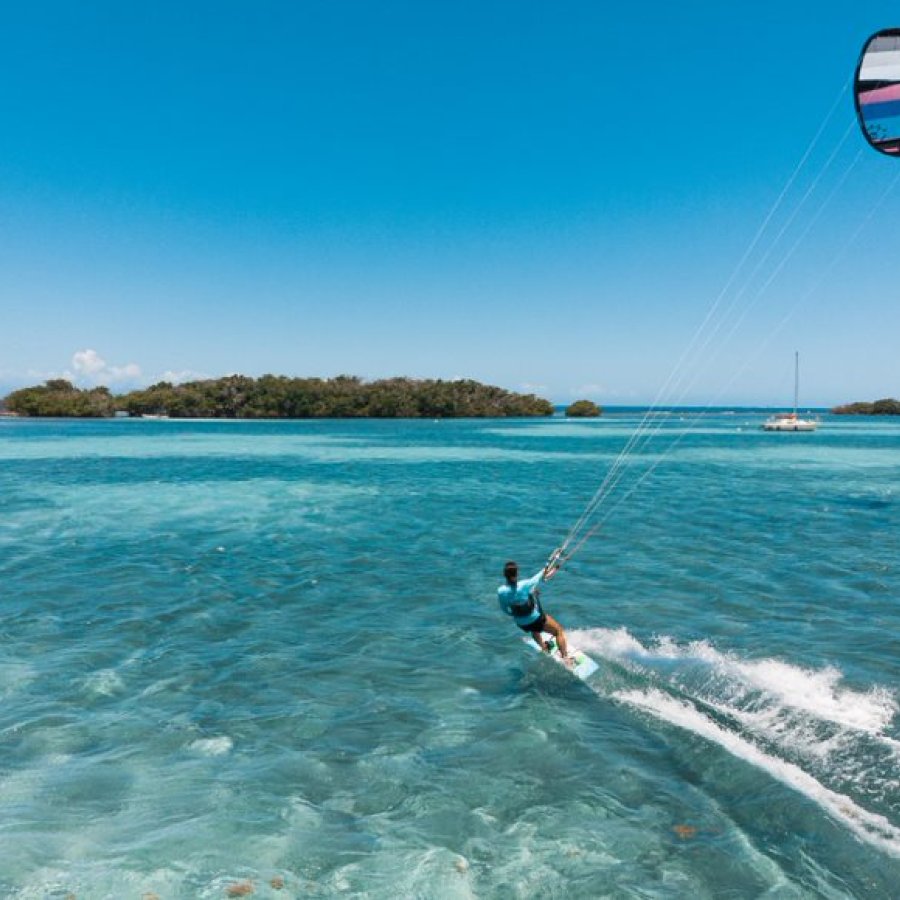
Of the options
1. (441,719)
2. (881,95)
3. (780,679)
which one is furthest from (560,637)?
(881,95)

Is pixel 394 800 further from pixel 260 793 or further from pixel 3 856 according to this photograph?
pixel 3 856

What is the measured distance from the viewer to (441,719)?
1211 centimetres

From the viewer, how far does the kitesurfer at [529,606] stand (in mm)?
13930

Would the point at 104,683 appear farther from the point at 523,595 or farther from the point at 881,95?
the point at 881,95

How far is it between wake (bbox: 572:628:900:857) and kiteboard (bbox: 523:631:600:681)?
0.44 metres

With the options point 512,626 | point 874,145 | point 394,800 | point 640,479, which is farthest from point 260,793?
point 640,479

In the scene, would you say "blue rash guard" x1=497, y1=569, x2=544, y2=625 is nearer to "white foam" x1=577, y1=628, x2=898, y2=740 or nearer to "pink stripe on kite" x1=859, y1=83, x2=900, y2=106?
"white foam" x1=577, y1=628, x2=898, y2=740

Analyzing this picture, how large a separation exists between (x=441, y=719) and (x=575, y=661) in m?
3.32

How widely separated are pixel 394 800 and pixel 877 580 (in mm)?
17780

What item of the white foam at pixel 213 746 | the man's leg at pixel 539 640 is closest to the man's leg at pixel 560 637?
the man's leg at pixel 539 640

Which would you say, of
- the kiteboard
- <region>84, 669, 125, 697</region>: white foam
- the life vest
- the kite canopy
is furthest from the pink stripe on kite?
<region>84, 669, 125, 697</region>: white foam

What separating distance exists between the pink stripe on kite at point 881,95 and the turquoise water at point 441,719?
8831 millimetres

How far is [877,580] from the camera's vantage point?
21.0 m

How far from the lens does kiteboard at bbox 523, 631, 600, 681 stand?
45.7 ft
